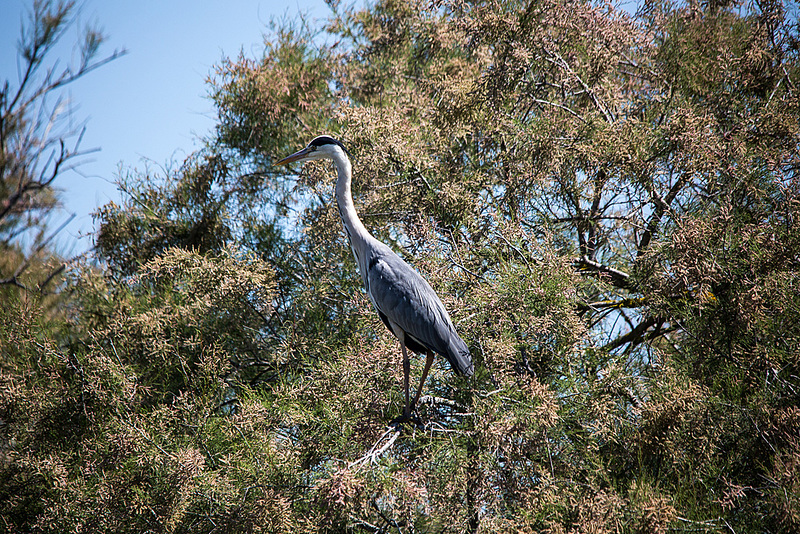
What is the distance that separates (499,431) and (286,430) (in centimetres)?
217

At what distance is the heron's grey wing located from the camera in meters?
4.53

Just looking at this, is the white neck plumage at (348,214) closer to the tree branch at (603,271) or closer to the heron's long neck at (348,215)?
the heron's long neck at (348,215)

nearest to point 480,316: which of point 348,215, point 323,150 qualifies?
point 348,215

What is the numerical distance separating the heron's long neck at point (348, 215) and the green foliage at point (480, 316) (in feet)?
1.58

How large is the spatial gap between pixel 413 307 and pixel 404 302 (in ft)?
0.30

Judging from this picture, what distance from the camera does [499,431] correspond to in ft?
12.3

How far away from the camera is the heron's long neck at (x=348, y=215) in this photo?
5229mm

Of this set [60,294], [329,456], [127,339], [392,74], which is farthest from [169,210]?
[329,456]

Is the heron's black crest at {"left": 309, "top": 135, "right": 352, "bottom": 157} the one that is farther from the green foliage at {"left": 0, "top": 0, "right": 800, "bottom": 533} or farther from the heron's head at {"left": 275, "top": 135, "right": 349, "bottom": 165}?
the green foliage at {"left": 0, "top": 0, "right": 800, "bottom": 533}

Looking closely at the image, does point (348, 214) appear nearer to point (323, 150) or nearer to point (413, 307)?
point (323, 150)

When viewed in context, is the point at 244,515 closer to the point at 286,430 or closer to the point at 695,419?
the point at 286,430

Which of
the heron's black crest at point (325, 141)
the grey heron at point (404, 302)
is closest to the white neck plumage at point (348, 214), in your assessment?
the grey heron at point (404, 302)

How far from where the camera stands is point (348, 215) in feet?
17.4

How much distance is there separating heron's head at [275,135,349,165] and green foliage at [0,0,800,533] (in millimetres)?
411
